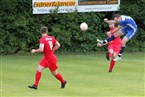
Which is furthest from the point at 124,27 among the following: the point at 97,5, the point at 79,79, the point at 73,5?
the point at 97,5

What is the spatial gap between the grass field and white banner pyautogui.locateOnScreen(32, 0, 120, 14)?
17.8 feet

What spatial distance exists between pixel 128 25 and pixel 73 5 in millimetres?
10907

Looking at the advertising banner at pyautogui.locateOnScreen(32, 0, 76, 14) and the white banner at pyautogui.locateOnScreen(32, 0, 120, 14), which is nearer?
the advertising banner at pyautogui.locateOnScreen(32, 0, 76, 14)

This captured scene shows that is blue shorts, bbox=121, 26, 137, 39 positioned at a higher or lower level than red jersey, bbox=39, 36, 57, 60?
lower

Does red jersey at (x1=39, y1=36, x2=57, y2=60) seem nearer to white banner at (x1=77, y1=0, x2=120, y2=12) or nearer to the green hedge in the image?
the green hedge

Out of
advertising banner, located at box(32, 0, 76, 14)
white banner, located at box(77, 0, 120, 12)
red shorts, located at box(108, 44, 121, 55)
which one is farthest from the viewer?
white banner, located at box(77, 0, 120, 12)

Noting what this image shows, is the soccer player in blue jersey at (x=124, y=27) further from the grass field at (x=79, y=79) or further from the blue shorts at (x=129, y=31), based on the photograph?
the grass field at (x=79, y=79)

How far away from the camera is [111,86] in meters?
15.0

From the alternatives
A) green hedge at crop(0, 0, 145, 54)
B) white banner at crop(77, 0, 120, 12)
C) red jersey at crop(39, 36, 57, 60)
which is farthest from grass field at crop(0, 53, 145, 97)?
white banner at crop(77, 0, 120, 12)

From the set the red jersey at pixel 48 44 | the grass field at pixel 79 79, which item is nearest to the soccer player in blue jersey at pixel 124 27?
the grass field at pixel 79 79

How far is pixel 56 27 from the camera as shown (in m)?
28.6

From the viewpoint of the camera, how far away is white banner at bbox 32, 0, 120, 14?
1129 inches

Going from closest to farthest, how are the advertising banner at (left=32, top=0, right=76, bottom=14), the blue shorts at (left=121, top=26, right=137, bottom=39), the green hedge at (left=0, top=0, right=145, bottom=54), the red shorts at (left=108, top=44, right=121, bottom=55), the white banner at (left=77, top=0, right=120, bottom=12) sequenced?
1. the blue shorts at (left=121, top=26, right=137, bottom=39)
2. the red shorts at (left=108, top=44, right=121, bottom=55)
3. the green hedge at (left=0, top=0, right=145, bottom=54)
4. the advertising banner at (left=32, top=0, right=76, bottom=14)
5. the white banner at (left=77, top=0, right=120, bottom=12)

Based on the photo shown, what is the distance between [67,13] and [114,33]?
10.5m
